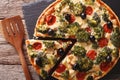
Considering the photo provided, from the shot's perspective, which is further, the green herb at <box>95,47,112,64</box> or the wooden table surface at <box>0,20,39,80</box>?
the wooden table surface at <box>0,20,39,80</box>

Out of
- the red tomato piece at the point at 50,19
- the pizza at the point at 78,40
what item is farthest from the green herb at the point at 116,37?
the red tomato piece at the point at 50,19

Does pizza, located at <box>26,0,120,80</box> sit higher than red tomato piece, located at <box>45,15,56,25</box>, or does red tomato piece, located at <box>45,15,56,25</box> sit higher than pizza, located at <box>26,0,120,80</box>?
red tomato piece, located at <box>45,15,56,25</box>

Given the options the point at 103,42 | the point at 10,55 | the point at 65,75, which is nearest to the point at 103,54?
the point at 103,42

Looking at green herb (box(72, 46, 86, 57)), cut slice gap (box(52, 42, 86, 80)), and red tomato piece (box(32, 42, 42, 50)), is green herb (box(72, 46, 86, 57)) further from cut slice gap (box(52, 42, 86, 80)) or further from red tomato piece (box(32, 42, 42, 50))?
red tomato piece (box(32, 42, 42, 50))

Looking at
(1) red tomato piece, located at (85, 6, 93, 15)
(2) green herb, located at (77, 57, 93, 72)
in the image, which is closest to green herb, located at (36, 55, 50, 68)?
(2) green herb, located at (77, 57, 93, 72)

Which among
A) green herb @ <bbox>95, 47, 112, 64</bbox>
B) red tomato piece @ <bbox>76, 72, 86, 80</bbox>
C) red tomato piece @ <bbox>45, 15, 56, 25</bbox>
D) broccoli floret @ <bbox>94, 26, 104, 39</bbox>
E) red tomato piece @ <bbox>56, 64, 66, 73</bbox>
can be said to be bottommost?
red tomato piece @ <bbox>76, 72, 86, 80</bbox>

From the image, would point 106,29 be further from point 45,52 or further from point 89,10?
point 45,52
